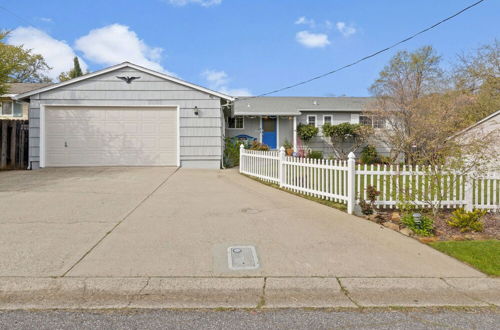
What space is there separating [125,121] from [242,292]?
36.6 ft

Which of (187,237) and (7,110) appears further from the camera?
(7,110)

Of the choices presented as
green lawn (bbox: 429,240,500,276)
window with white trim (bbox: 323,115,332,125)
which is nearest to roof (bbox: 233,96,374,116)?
window with white trim (bbox: 323,115,332,125)

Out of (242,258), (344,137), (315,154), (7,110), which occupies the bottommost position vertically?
(242,258)

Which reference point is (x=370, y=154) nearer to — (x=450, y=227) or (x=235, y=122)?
(x=235, y=122)

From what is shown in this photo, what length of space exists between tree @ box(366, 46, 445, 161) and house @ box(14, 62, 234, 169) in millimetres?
7988

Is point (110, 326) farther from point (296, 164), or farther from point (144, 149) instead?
point (144, 149)

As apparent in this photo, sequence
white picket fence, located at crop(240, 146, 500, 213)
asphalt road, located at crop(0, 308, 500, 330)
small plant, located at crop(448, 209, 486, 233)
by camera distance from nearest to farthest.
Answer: asphalt road, located at crop(0, 308, 500, 330), small plant, located at crop(448, 209, 486, 233), white picket fence, located at crop(240, 146, 500, 213)

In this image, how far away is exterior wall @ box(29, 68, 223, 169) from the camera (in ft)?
41.1

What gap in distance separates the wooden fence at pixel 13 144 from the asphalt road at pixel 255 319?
473 inches

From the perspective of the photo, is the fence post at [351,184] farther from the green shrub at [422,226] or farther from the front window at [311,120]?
the front window at [311,120]

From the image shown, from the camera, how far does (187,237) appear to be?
15.9 feet

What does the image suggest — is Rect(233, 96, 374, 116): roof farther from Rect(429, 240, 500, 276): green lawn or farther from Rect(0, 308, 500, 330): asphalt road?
Rect(0, 308, 500, 330): asphalt road

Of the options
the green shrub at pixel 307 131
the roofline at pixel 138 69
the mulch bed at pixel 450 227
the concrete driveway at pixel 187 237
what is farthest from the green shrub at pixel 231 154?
the mulch bed at pixel 450 227

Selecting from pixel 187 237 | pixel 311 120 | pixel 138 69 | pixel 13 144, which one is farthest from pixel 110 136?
pixel 311 120
